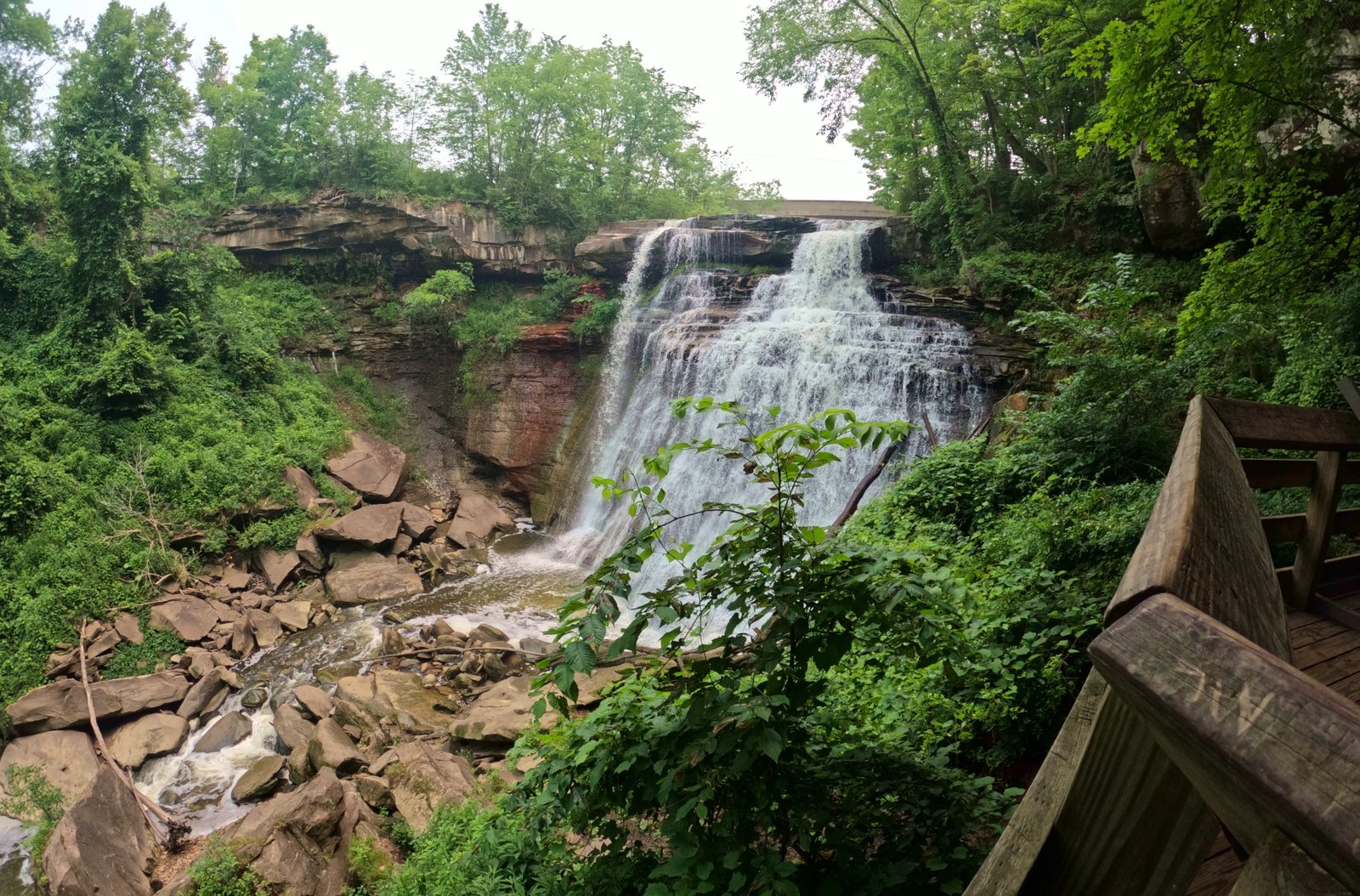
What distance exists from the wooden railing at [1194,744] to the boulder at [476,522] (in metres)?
14.8

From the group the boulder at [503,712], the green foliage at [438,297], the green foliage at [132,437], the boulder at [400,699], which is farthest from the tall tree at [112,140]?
the boulder at [503,712]

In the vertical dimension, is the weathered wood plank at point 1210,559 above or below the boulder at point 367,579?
above

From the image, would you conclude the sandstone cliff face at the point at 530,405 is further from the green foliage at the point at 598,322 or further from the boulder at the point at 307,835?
the boulder at the point at 307,835

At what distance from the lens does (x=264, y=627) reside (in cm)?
1090

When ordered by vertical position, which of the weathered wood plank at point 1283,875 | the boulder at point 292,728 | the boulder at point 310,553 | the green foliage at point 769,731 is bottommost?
the boulder at point 292,728

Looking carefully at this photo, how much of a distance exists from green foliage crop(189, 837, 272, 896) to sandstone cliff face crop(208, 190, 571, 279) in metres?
17.5

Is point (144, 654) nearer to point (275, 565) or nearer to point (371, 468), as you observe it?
point (275, 565)

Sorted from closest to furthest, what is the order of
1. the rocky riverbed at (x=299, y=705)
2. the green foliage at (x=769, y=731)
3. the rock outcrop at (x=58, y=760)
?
the green foliage at (x=769, y=731)
the rocky riverbed at (x=299, y=705)
the rock outcrop at (x=58, y=760)

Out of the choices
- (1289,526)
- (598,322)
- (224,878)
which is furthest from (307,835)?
(598,322)

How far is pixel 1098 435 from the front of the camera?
6.68m

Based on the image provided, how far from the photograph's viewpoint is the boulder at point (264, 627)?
1073 cm

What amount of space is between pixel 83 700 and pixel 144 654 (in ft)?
4.38

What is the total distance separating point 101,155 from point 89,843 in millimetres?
14135

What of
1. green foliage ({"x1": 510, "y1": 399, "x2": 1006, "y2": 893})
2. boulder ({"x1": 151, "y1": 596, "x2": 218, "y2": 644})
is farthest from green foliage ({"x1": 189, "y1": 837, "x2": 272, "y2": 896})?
boulder ({"x1": 151, "y1": 596, "x2": 218, "y2": 644})
